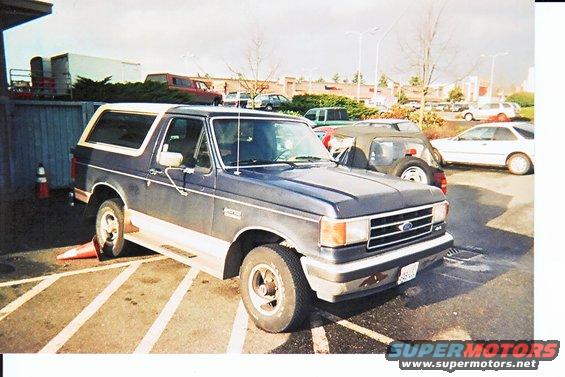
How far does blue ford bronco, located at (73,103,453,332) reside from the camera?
308cm

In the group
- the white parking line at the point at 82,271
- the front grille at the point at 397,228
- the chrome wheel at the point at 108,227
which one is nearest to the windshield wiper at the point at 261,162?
the front grille at the point at 397,228

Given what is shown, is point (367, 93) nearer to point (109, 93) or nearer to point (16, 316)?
point (109, 93)

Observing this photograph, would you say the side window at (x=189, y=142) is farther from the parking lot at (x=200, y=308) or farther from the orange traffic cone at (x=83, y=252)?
the orange traffic cone at (x=83, y=252)

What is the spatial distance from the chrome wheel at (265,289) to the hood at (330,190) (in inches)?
23.5

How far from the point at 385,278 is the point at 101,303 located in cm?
262

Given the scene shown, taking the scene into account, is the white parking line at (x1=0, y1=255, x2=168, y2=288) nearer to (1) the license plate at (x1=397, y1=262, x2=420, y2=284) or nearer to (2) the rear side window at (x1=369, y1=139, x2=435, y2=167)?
(1) the license plate at (x1=397, y1=262, x2=420, y2=284)

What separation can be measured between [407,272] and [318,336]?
2.97ft

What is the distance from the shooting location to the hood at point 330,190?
306cm

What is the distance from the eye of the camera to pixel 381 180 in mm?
3748

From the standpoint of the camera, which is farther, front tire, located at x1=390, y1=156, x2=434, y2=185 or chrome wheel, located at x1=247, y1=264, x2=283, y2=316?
front tire, located at x1=390, y1=156, x2=434, y2=185

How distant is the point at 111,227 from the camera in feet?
16.5

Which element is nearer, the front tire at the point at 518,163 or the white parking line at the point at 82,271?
the white parking line at the point at 82,271

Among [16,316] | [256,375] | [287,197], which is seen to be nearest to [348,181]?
[287,197]

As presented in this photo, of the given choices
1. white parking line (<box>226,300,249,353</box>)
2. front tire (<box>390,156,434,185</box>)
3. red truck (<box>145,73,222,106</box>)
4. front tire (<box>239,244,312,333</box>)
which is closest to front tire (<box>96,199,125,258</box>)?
white parking line (<box>226,300,249,353</box>)
